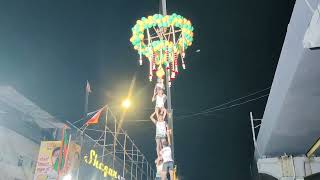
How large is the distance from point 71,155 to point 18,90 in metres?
4.76

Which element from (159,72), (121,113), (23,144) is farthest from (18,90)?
(121,113)

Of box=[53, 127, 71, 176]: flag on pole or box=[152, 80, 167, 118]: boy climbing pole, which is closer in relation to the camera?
box=[152, 80, 167, 118]: boy climbing pole

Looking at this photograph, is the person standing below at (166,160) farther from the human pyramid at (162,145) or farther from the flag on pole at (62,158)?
the flag on pole at (62,158)

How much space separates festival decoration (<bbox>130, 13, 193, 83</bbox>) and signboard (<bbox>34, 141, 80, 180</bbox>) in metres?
7.79

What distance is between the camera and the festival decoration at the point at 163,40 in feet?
44.1

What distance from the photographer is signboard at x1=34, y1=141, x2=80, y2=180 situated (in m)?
17.3

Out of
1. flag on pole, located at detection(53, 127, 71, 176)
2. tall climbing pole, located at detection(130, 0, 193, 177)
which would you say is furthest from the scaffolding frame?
tall climbing pole, located at detection(130, 0, 193, 177)

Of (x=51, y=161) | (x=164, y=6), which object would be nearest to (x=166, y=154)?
(x=51, y=161)

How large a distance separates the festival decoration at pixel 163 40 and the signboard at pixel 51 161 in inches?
307

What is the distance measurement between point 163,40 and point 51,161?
9.39 m

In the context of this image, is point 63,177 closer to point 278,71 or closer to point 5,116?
point 5,116

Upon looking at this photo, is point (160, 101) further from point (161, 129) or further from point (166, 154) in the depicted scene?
point (166, 154)

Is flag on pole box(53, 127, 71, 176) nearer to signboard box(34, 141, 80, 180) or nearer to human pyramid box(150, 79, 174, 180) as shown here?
signboard box(34, 141, 80, 180)

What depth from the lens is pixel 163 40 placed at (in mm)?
13688
